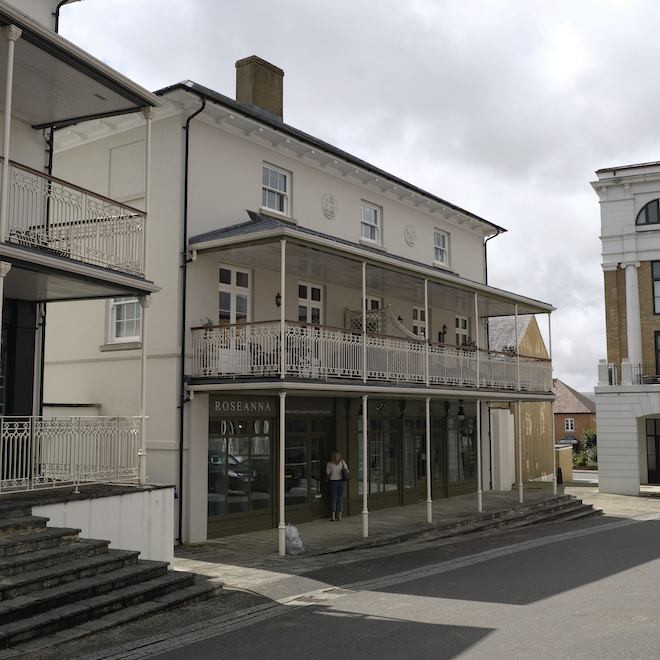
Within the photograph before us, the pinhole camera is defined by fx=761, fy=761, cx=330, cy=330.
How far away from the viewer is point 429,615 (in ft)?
27.7

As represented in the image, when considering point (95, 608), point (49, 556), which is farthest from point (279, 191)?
point (95, 608)

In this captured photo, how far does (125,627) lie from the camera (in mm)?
7848

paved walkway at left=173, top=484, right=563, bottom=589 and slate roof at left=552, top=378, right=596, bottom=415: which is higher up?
slate roof at left=552, top=378, right=596, bottom=415

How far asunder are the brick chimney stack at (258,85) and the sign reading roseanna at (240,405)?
298 inches

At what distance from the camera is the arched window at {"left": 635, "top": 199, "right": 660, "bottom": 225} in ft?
92.6

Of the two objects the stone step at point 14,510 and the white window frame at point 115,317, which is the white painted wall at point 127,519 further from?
the white window frame at point 115,317

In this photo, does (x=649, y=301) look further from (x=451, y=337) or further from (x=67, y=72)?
(x=67, y=72)

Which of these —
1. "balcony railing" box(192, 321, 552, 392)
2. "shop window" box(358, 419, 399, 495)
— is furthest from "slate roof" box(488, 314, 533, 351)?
"balcony railing" box(192, 321, 552, 392)

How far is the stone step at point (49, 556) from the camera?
782cm

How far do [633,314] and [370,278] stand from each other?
14.9 m

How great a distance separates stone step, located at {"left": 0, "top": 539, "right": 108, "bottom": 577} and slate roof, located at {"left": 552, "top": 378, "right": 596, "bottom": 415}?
48653mm

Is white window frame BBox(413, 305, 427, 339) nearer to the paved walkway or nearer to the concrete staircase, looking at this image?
the paved walkway

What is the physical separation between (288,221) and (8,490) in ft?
29.3

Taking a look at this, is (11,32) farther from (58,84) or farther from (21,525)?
(21,525)
